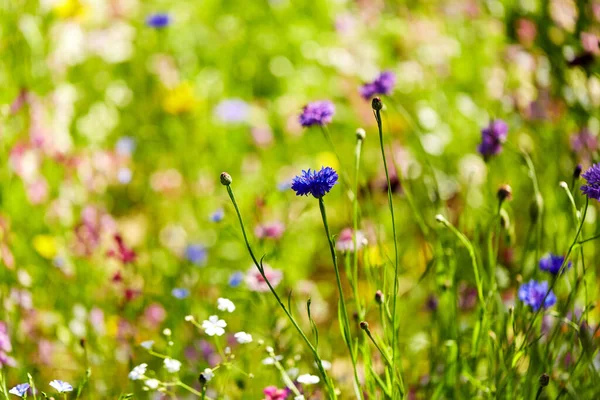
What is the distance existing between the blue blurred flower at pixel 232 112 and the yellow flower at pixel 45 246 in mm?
694

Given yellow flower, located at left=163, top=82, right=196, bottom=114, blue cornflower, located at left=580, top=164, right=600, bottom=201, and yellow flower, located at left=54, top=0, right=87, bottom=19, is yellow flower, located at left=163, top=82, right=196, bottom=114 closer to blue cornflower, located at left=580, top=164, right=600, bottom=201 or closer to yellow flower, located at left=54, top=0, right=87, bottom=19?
yellow flower, located at left=54, top=0, right=87, bottom=19

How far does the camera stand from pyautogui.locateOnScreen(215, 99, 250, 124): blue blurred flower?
227 cm

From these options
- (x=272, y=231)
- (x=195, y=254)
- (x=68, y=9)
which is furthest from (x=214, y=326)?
(x=68, y=9)

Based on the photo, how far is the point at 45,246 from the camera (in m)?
1.81

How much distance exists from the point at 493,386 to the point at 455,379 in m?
0.08

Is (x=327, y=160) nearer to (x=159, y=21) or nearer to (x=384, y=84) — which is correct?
(x=159, y=21)

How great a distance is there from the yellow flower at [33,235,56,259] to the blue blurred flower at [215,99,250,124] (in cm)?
69

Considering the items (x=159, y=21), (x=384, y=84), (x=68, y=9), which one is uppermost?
(x=68, y=9)

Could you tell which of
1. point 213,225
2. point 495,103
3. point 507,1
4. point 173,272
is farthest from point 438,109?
point 173,272

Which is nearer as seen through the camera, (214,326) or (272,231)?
(214,326)

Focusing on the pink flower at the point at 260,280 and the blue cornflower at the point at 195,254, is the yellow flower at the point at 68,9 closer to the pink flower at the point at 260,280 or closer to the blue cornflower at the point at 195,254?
the blue cornflower at the point at 195,254

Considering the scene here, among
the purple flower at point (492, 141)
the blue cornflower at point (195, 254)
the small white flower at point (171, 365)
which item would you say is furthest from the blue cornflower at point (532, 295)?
the blue cornflower at point (195, 254)

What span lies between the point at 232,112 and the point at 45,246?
0.76m

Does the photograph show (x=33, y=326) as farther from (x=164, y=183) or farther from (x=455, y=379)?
(x=455, y=379)
